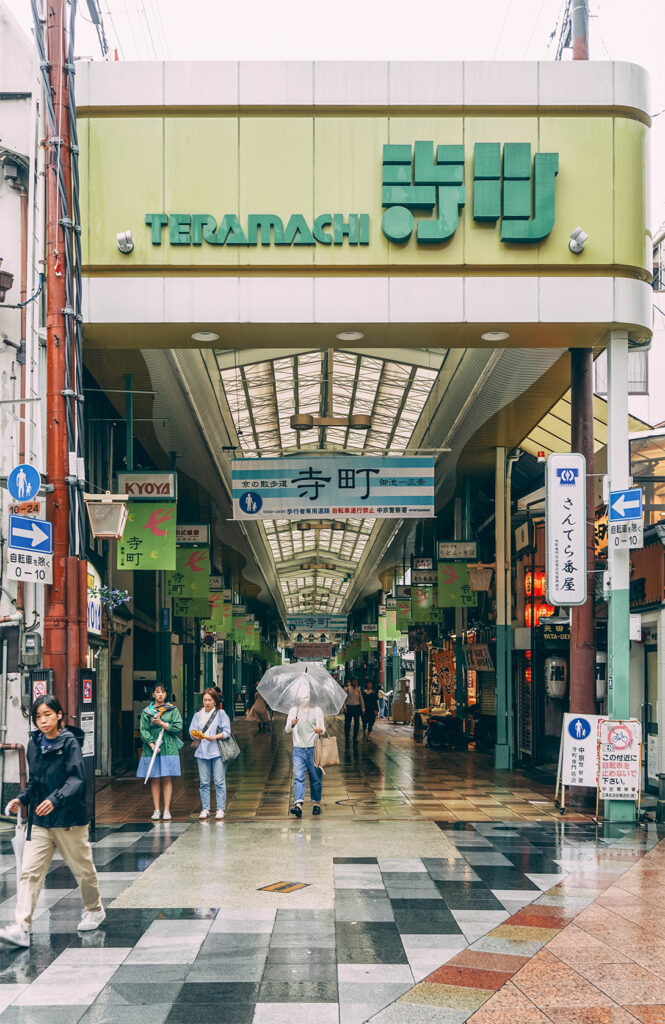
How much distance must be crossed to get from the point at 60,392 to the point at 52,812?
4671 millimetres

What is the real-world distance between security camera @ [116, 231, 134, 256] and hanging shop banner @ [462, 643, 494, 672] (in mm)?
13951

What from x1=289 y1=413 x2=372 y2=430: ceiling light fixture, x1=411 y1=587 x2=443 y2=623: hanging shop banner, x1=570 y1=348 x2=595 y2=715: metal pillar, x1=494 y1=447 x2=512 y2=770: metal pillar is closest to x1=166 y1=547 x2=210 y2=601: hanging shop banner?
x1=494 y1=447 x2=512 y2=770: metal pillar

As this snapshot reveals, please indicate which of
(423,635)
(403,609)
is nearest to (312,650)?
(423,635)

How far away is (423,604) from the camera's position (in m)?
27.5

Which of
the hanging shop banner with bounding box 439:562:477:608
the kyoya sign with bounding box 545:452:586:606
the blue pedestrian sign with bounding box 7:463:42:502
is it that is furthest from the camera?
the hanging shop banner with bounding box 439:562:477:608

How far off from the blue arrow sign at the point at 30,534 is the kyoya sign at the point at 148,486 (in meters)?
4.33

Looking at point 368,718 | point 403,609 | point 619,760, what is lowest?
point 368,718

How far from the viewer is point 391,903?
8.11 meters

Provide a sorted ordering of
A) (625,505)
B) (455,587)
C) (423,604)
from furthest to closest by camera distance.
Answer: (423,604) < (455,587) < (625,505)

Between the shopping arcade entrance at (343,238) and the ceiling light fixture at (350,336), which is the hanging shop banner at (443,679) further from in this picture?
the shopping arcade entrance at (343,238)

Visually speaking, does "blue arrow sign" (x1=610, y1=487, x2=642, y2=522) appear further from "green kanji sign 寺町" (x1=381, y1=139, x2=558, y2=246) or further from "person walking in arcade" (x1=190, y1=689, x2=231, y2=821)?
"person walking in arcade" (x1=190, y1=689, x2=231, y2=821)

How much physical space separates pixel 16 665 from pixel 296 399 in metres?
9.73

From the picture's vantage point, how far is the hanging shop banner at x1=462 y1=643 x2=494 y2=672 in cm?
2358

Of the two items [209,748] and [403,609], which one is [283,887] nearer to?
[209,748]
